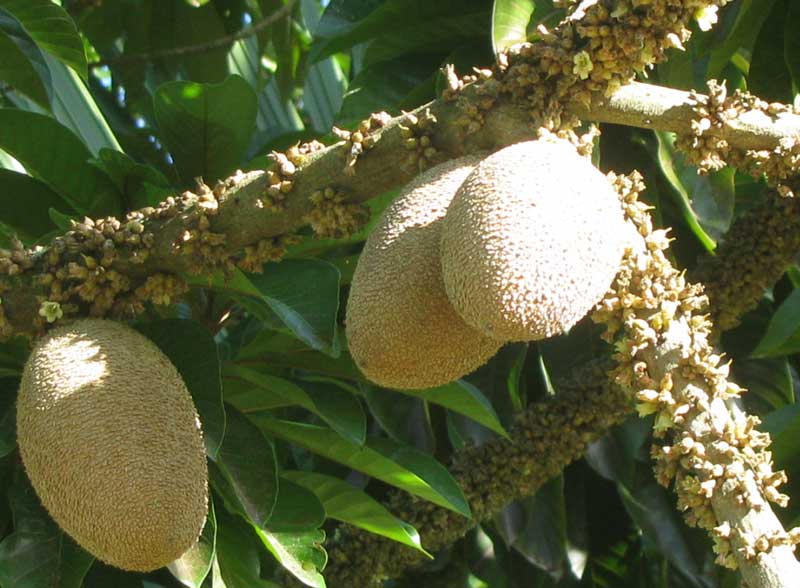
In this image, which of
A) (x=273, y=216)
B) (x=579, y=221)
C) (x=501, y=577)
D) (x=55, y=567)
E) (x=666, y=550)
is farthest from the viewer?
(x=501, y=577)

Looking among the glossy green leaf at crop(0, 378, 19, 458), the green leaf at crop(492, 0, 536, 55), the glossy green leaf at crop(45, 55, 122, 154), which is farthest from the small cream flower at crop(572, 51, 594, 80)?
the glossy green leaf at crop(45, 55, 122, 154)

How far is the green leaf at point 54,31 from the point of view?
5.85 ft

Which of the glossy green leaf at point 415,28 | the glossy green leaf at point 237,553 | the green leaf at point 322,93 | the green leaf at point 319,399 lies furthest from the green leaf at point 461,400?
the green leaf at point 322,93

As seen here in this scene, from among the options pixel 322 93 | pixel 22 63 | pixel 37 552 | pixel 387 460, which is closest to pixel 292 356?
pixel 387 460

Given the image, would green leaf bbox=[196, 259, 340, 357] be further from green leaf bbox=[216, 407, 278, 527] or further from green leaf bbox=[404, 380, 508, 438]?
green leaf bbox=[404, 380, 508, 438]

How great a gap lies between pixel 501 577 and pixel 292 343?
0.91 m

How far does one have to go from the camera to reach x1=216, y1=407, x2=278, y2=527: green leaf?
59.7 inches

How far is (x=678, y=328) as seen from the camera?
1.03 meters

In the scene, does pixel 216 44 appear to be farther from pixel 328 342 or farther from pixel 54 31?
pixel 328 342

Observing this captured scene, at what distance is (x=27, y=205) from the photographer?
170cm

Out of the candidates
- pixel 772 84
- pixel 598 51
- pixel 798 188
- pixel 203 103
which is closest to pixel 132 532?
pixel 598 51

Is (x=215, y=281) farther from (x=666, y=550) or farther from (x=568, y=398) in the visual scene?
(x=666, y=550)

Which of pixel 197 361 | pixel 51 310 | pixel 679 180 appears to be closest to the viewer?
pixel 51 310

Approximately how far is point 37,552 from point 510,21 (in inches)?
37.4
